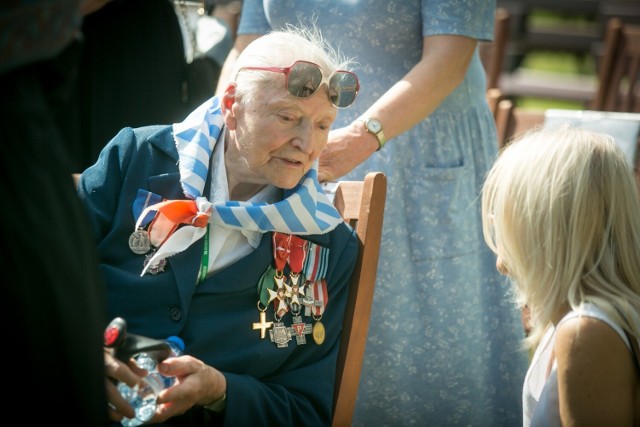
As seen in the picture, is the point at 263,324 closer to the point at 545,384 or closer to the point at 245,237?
the point at 245,237

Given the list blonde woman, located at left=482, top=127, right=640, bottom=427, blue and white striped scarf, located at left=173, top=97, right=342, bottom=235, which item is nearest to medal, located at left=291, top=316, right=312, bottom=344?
blue and white striped scarf, located at left=173, top=97, right=342, bottom=235

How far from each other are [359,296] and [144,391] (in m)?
0.69

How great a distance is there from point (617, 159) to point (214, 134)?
107cm

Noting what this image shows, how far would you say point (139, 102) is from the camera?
313 cm

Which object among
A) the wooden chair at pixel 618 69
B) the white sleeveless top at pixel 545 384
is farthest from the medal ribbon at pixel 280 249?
the wooden chair at pixel 618 69

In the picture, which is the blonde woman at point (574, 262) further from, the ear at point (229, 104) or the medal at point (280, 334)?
the ear at point (229, 104)

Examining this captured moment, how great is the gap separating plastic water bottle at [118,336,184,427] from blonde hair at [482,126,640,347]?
92 centimetres

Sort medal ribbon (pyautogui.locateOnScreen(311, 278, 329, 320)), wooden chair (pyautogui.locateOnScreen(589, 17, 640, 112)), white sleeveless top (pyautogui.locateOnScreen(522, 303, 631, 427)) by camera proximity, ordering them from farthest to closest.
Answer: wooden chair (pyautogui.locateOnScreen(589, 17, 640, 112)) < medal ribbon (pyautogui.locateOnScreen(311, 278, 329, 320)) < white sleeveless top (pyautogui.locateOnScreen(522, 303, 631, 427))

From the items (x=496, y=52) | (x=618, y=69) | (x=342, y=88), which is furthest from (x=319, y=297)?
(x=496, y=52)

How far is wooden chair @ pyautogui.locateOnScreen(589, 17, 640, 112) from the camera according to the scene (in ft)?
20.3

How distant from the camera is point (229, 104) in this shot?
2.41m

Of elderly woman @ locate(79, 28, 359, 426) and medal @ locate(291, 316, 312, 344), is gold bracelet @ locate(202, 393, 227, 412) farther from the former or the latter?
medal @ locate(291, 316, 312, 344)

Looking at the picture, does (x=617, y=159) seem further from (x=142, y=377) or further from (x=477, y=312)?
(x=142, y=377)

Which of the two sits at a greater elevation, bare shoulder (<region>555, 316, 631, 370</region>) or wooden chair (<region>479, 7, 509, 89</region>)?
bare shoulder (<region>555, 316, 631, 370</region>)
